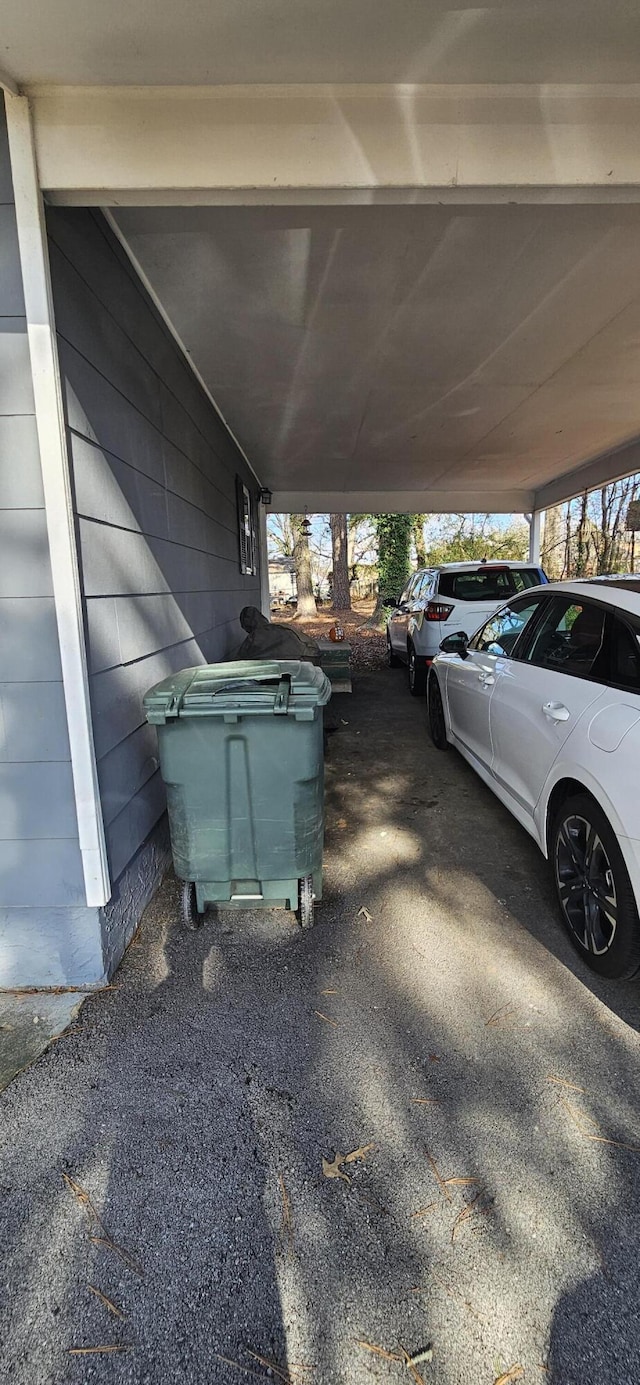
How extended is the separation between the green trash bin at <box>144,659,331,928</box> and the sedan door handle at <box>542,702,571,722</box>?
1047 millimetres

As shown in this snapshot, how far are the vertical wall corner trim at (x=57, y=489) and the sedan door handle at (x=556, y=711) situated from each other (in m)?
2.00

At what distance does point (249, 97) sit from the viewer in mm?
2041

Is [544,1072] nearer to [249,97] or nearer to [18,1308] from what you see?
[18,1308]

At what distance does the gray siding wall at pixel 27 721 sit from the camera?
6.93 ft

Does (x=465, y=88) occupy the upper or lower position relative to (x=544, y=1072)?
upper

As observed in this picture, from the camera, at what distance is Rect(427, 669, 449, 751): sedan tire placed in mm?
5395

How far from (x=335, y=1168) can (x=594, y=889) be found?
55.4 inches

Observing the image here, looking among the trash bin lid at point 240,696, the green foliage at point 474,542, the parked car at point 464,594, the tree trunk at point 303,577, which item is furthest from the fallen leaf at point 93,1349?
the tree trunk at point 303,577

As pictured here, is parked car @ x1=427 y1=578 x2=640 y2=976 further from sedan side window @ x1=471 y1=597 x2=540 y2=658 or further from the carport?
the carport

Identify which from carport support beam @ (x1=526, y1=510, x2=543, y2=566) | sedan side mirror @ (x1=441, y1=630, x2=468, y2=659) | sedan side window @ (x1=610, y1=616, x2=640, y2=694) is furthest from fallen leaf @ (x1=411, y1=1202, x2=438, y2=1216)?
carport support beam @ (x1=526, y1=510, x2=543, y2=566)

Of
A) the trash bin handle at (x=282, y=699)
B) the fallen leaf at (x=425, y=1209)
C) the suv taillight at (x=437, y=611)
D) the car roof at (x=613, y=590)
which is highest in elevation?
the car roof at (x=613, y=590)

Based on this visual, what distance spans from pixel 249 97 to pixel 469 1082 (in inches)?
135

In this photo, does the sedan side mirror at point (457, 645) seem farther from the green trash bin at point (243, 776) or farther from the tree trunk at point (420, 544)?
the tree trunk at point (420, 544)

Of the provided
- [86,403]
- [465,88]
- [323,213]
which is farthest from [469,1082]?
[323,213]
